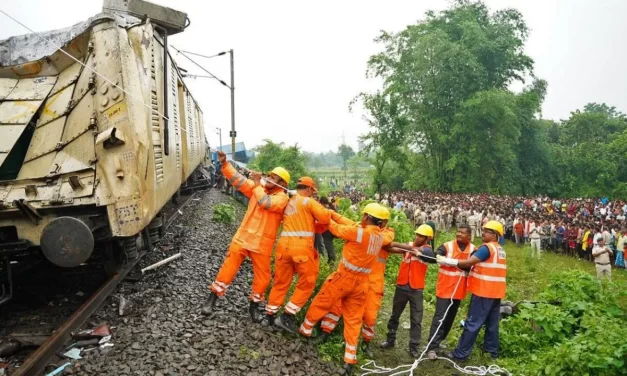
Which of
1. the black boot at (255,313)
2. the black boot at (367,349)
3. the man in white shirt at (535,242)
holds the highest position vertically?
the black boot at (255,313)

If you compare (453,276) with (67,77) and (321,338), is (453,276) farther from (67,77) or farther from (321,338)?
Result: (67,77)

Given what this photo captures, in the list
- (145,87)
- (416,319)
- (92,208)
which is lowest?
(416,319)

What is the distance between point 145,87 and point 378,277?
327cm

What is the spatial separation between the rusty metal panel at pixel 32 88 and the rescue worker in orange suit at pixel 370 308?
3902mm

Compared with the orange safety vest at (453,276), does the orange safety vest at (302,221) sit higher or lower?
higher

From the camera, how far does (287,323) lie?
15.9 ft

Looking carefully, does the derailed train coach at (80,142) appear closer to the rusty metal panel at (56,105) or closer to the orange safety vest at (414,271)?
the rusty metal panel at (56,105)

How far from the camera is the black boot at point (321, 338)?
193 inches

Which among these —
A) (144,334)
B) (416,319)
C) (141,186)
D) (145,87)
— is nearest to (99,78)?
(145,87)

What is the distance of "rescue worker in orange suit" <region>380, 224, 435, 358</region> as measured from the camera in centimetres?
536

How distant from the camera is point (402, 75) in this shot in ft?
118

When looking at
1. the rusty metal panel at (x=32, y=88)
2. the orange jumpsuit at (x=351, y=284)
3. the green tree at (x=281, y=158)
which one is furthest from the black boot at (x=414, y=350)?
the green tree at (x=281, y=158)

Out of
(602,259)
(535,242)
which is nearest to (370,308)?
(602,259)

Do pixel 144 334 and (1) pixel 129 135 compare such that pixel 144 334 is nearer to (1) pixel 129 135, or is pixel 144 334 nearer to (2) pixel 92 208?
(2) pixel 92 208
